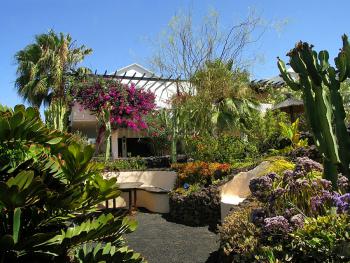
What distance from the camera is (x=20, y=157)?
336cm

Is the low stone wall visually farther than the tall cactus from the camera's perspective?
Yes

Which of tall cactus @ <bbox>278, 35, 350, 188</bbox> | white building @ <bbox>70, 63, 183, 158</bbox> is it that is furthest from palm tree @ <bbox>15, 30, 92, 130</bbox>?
tall cactus @ <bbox>278, 35, 350, 188</bbox>

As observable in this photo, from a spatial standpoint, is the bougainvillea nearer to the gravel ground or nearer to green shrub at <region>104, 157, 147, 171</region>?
green shrub at <region>104, 157, 147, 171</region>

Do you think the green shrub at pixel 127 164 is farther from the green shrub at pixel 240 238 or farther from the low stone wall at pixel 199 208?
the green shrub at pixel 240 238

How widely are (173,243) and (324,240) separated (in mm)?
4376

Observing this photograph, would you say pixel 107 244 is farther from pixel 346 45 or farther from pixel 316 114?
pixel 346 45

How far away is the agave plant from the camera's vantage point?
3125 mm

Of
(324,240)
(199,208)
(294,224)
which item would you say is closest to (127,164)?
(199,208)

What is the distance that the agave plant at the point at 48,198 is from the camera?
Result: 3125mm

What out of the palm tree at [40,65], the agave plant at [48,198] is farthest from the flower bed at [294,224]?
the palm tree at [40,65]

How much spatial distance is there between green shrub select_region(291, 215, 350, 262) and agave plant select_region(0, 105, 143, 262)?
157cm

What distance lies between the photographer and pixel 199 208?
9734 mm

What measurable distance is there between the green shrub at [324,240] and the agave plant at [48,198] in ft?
5.14

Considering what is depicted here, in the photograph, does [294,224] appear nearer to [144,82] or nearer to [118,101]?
[118,101]
